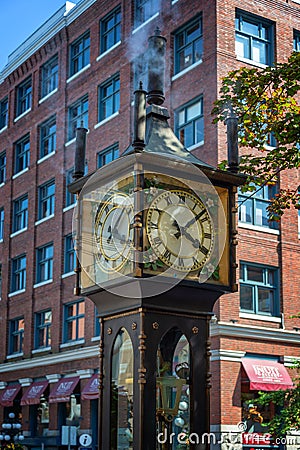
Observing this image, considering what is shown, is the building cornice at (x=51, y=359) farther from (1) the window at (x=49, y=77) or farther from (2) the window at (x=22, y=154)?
(1) the window at (x=49, y=77)

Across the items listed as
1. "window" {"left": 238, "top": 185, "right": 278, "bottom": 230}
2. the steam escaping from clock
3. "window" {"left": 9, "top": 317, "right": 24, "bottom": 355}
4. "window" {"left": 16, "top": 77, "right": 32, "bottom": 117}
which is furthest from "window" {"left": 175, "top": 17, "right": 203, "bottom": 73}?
the steam escaping from clock

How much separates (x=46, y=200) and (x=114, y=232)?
26.3m

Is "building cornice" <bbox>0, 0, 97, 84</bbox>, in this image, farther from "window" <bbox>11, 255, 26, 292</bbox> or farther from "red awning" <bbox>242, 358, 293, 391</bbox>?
"red awning" <bbox>242, 358, 293, 391</bbox>

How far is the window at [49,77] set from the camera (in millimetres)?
31536

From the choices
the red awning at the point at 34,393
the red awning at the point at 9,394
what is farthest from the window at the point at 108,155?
the red awning at the point at 9,394

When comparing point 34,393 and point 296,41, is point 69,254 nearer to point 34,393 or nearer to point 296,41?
point 34,393

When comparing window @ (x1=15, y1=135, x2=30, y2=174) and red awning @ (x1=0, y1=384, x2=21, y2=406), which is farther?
window @ (x1=15, y1=135, x2=30, y2=174)

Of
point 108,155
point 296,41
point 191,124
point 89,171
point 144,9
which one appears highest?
point 144,9

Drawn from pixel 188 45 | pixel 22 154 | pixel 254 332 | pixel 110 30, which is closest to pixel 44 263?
pixel 22 154

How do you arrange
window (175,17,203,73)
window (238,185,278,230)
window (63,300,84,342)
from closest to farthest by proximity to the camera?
1. window (238,185,278,230)
2. window (175,17,203,73)
3. window (63,300,84,342)

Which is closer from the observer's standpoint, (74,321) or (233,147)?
(233,147)

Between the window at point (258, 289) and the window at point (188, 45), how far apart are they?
6386 millimetres

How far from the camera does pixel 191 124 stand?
2350 centimetres

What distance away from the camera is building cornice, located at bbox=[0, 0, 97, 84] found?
2989 cm
